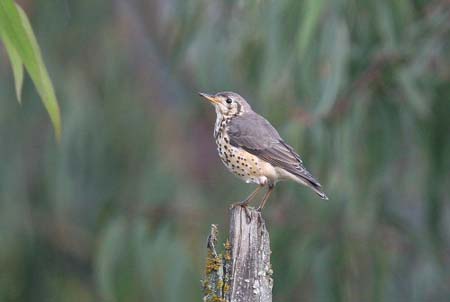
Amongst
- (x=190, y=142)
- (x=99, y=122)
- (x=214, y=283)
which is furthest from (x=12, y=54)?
(x=190, y=142)

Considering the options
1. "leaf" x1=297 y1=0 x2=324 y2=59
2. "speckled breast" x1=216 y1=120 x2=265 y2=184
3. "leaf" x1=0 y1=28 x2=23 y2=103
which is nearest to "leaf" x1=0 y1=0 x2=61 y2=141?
"leaf" x1=0 y1=28 x2=23 y2=103

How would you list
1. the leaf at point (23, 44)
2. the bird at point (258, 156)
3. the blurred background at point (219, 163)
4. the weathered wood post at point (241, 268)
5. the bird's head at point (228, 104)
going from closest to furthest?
the weathered wood post at point (241, 268) < the leaf at point (23, 44) < the bird at point (258, 156) < the bird's head at point (228, 104) < the blurred background at point (219, 163)

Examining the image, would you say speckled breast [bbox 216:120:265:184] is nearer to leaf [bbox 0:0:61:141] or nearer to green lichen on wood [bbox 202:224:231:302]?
leaf [bbox 0:0:61:141]

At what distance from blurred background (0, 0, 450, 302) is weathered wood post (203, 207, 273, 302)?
1743 mm

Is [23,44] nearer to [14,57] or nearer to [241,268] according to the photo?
[14,57]

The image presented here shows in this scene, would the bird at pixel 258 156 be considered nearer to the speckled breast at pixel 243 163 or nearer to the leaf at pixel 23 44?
the speckled breast at pixel 243 163

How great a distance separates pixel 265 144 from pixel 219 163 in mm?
4409

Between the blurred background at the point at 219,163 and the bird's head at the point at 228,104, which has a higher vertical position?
the blurred background at the point at 219,163

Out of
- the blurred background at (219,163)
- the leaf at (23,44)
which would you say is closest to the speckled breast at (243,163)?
the blurred background at (219,163)

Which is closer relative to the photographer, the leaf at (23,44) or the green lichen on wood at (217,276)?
the green lichen on wood at (217,276)

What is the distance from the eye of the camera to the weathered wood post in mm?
2947

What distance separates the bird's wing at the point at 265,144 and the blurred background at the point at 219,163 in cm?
32

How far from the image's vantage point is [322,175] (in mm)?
5844

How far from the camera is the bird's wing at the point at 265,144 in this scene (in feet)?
15.1
